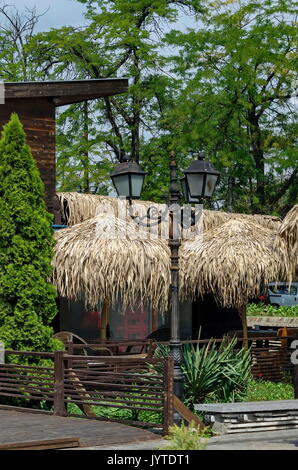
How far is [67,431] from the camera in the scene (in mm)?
11688

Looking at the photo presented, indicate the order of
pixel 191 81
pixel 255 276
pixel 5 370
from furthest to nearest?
pixel 191 81 < pixel 255 276 < pixel 5 370

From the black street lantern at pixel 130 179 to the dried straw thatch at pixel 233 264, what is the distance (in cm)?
562

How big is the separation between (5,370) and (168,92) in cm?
2564

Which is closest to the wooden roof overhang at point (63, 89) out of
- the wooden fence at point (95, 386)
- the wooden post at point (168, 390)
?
the wooden fence at point (95, 386)

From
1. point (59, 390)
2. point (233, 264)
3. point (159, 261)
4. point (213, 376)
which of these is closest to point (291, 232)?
point (233, 264)

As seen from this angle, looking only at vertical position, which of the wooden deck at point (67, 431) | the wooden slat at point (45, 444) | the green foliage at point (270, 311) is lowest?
the green foliage at point (270, 311)

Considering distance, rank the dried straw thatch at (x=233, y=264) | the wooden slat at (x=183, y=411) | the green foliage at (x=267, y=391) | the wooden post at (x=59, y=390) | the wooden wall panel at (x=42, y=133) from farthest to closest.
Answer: the wooden wall panel at (x=42, y=133) → the dried straw thatch at (x=233, y=264) → the green foliage at (x=267, y=391) → the wooden post at (x=59, y=390) → the wooden slat at (x=183, y=411)

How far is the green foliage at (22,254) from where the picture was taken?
598 inches

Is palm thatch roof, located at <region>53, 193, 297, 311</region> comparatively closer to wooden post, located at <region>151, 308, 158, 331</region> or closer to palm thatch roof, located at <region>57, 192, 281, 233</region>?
palm thatch roof, located at <region>57, 192, 281, 233</region>

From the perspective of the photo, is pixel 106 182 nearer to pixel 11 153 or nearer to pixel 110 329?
pixel 110 329

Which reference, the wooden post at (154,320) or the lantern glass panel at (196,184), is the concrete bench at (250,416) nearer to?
the lantern glass panel at (196,184)

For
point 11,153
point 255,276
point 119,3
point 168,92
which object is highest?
point 119,3

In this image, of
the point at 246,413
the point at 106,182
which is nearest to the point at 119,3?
the point at 106,182

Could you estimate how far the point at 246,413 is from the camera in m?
12.5
